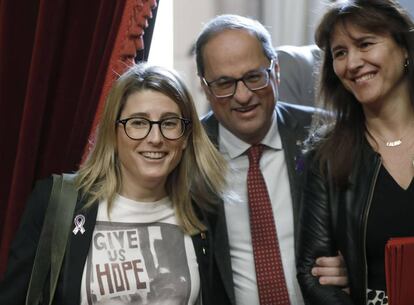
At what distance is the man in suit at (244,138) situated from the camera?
1.78 meters

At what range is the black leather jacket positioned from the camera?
5.07 ft

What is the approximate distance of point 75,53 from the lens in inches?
72.3

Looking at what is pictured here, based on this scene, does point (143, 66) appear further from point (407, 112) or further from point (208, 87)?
point (407, 112)

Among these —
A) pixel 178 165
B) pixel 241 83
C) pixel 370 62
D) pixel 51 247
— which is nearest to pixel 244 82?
pixel 241 83

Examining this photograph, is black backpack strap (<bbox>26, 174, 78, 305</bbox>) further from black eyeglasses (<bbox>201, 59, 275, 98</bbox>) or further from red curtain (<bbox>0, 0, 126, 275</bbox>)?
black eyeglasses (<bbox>201, 59, 275, 98</bbox>)

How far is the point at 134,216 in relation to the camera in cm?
163

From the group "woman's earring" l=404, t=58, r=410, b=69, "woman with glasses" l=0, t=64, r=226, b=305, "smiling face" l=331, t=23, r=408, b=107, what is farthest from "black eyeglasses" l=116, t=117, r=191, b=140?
"woman's earring" l=404, t=58, r=410, b=69

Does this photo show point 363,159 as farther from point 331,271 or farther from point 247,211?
point 247,211

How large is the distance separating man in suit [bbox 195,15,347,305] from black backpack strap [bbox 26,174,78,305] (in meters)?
0.42

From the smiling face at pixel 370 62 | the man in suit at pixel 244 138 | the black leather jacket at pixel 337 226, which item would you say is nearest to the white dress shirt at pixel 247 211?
the man in suit at pixel 244 138

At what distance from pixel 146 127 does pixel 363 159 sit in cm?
55

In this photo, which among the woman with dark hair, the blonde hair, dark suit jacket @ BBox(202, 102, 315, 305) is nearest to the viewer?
the woman with dark hair

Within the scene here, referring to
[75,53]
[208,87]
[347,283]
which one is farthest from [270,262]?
[75,53]

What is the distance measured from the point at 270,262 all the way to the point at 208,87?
55cm
